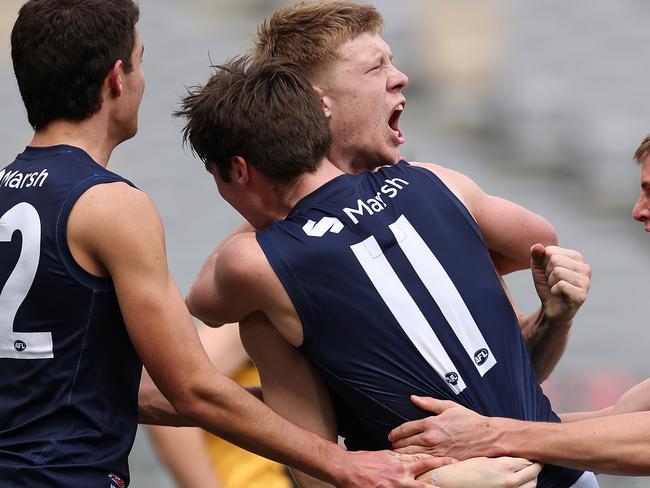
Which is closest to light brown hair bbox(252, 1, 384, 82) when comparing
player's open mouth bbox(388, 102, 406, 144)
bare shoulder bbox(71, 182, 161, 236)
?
player's open mouth bbox(388, 102, 406, 144)

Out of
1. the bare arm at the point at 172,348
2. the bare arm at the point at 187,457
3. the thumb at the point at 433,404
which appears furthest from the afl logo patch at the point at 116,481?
the bare arm at the point at 187,457

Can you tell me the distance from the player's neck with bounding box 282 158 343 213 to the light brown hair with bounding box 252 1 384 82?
1.27 ft

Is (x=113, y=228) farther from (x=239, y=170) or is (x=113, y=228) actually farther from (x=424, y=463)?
(x=424, y=463)

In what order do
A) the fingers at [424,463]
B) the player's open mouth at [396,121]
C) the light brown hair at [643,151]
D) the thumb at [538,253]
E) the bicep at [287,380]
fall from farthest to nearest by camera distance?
the light brown hair at [643,151], the player's open mouth at [396,121], the thumb at [538,253], the bicep at [287,380], the fingers at [424,463]

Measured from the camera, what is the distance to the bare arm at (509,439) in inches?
106

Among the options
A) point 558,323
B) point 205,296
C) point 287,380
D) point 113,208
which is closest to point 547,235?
point 558,323

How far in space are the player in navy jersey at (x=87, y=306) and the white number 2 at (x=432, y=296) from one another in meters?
0.24

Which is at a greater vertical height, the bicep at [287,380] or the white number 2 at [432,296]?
the white number 2 at [432,296]

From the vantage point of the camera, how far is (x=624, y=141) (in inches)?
323

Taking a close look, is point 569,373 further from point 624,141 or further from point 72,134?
point 72,134

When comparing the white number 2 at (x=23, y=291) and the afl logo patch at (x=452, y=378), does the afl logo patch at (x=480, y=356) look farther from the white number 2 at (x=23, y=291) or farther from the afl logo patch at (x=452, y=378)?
the white number 2 at (x=23, y=291)

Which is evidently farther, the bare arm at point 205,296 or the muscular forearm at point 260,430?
the bare arm at point 205,296

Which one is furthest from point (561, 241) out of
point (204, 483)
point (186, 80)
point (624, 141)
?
point (204, 483)

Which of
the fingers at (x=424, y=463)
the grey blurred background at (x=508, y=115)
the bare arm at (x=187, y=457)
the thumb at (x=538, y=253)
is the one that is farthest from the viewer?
the grey blurred background at (x=508, y=115)
